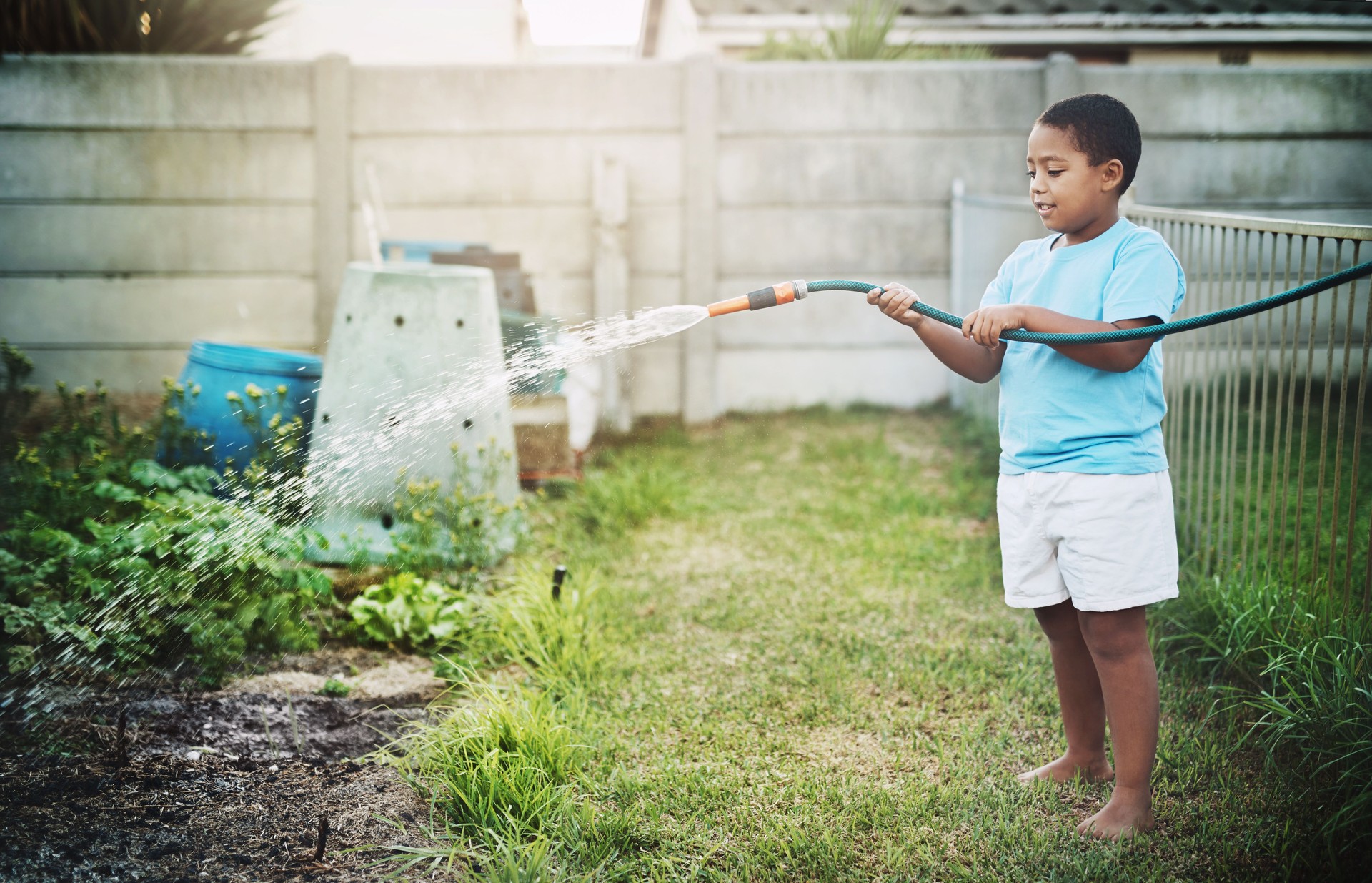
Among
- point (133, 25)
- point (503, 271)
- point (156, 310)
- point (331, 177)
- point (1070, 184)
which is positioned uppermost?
point (133, 25)

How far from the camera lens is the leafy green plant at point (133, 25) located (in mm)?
6234

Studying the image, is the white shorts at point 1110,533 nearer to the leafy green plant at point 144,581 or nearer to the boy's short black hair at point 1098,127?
the boy's short black hair at point 1098,127

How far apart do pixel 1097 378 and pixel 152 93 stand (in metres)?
5.87

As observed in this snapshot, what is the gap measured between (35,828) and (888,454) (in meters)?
4.27

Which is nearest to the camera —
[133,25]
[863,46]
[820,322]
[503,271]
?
[503,271]

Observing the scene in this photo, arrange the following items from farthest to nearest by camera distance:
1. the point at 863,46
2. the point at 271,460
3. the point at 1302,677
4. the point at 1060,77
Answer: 1. the point at 863,46
2. the point at 1060,77
3. the point at 271,460
4. the point at 1302,677

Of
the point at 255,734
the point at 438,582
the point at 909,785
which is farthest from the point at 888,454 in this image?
the point at 255,734

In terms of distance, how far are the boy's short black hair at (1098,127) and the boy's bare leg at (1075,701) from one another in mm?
979

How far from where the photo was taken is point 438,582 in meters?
3.62

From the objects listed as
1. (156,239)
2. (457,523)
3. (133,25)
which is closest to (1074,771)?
(457,523)

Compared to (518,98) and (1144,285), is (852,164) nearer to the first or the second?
(518,98)

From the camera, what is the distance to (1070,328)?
→ 206cm

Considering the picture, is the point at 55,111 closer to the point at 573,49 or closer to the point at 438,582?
the point at 438,582

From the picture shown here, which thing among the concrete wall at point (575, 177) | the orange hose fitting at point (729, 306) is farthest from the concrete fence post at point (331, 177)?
the orange hose fitting at point (729, 306)
